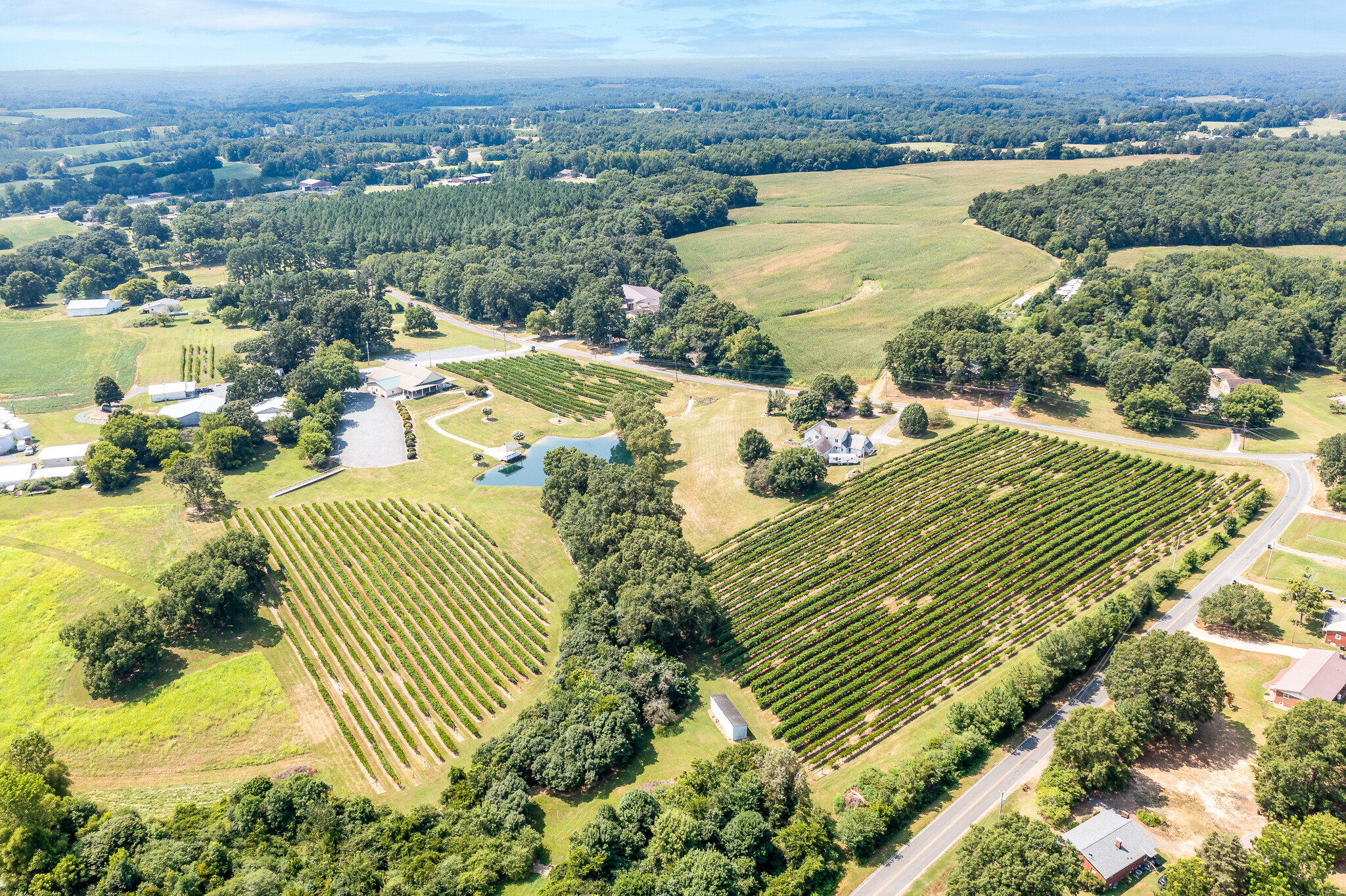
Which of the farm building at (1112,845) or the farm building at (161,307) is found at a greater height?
the farm building at (161,307)

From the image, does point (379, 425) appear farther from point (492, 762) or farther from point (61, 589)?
point (492, 762)

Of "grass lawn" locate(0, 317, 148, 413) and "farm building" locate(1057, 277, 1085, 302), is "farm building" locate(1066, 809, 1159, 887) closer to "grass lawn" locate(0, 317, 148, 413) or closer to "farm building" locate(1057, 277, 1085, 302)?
"farm building" locate(1057, 277, 1085, 302)

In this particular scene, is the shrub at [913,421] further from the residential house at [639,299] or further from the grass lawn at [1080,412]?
the residential house at [639,299]

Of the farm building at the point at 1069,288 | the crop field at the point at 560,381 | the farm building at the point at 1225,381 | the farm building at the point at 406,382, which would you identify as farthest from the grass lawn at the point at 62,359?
the farm building at the point at 1225,381

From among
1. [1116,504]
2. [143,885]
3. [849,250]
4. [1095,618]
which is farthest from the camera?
[849,250]

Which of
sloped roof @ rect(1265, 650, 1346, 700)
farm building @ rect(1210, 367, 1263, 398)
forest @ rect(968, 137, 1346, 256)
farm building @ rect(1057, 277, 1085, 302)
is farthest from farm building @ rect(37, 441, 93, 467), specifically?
forest @ rect(968, 137, 1346, 256)

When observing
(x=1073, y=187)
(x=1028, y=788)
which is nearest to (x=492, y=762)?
(x=1028, y=788)

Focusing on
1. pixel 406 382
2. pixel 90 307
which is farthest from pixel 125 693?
pixel 90 307
